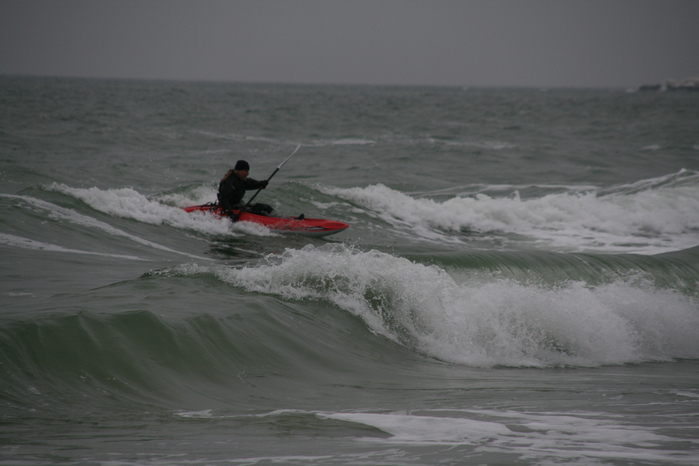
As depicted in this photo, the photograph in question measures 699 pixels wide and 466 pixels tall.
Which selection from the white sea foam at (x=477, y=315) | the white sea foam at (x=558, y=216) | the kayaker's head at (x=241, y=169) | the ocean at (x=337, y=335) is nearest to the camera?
the ocean at (x=337, y=335)

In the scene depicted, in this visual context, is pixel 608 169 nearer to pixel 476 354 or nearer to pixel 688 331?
pixel 688 331

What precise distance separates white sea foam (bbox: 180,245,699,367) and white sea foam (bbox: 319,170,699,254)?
5.51m

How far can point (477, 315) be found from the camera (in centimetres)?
599

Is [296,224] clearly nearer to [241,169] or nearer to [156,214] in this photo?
[241,169]

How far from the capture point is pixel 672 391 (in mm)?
4770

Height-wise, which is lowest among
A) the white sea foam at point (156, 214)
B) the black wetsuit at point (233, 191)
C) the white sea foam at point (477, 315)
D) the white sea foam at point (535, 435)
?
the white sea foam at point (535, 435)

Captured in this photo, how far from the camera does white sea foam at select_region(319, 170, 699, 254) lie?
12.6 m

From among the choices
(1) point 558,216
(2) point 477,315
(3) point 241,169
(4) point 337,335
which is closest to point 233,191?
(3) point 241,169

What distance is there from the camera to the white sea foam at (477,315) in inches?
227

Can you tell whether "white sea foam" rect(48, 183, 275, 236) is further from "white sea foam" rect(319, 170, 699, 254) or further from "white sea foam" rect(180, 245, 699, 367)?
"white sea foam" rect(180, 245, 699, 367)

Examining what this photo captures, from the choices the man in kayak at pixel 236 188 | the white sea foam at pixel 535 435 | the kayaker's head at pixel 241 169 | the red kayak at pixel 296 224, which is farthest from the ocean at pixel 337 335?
the kayaker's head at pixel 241 169

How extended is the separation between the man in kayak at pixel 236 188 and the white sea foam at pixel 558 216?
10.9 ft

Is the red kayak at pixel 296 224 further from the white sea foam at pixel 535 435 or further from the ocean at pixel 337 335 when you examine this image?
the white sea foam at pixel 535 435

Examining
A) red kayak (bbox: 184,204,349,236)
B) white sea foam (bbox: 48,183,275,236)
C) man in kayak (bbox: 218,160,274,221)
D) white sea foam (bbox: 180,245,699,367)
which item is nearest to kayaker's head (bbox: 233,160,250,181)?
man in kayak (bbox: 218,160,274,221)
